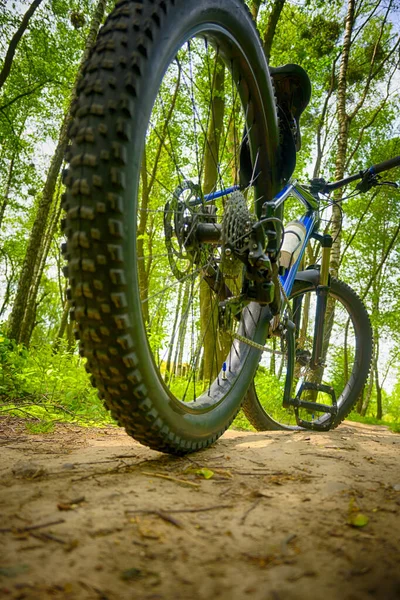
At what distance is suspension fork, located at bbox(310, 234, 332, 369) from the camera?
3004mm

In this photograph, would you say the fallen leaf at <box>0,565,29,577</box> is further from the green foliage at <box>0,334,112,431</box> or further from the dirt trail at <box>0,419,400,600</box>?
the green foliage at <box>0,334,112,431</box>

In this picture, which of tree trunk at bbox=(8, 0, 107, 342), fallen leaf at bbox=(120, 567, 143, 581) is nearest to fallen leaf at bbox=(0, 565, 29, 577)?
Result: fallen leaf at bbox=(120, 567, 143, 581)

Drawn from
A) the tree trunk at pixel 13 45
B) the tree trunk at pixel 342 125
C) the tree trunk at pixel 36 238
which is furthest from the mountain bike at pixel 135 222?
the tree trunk at pixel 13 45

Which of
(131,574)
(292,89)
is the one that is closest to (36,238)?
(292,89)

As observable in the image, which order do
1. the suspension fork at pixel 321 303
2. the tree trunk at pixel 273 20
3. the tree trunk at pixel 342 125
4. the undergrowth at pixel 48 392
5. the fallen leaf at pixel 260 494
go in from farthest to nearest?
1. the tree trunk at pixel 342 125
2. the tree trunk at pixel 273 20
3. the undergrowth at pixel 48 392
4. the suspension fork at pixel 321 303
5. the fallen leaf at pixel 260 494

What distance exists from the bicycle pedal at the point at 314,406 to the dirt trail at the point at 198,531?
122 centimetres

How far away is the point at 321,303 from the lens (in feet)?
9.95

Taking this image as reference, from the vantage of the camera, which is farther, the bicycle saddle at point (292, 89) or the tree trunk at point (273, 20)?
the tree trunk at point (273, 20)

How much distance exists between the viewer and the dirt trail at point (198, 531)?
2.08ft

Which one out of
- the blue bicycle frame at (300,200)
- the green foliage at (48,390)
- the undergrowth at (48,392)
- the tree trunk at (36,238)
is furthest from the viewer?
the tree trunk at (36,238)

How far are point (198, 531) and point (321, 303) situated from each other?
241 centimetres

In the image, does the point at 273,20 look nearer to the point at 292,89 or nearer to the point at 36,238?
the point at 36,238

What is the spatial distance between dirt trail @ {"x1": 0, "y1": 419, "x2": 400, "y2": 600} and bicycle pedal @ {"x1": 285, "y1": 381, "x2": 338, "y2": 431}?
4.01 ft

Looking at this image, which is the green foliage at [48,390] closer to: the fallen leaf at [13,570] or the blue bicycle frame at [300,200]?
the blue bicycle frame at [300,200]
